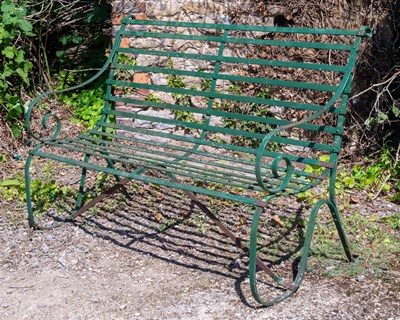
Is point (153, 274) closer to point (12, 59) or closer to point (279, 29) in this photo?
point (279, 29)

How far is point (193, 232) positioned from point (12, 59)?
240 cm

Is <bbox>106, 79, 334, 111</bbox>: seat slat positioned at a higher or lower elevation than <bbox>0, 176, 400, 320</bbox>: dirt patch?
higher

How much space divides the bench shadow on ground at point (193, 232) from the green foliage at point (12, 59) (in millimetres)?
1357

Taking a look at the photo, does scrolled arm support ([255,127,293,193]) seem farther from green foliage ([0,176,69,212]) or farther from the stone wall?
the stone wall

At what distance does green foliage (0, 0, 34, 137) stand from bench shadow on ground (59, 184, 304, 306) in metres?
1.36

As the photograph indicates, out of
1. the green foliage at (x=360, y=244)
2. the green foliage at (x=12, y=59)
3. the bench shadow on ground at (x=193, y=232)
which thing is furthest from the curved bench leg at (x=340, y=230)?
the green foliage at (x=12, y=59)

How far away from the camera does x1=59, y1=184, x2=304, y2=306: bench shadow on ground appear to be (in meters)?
3.80

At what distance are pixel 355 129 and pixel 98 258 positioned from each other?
2390 mm

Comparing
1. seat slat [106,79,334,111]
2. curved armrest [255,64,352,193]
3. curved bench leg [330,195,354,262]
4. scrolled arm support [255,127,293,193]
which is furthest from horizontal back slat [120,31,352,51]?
curved bench leg [330,195,354,262]

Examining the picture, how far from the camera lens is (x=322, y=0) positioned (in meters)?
5.32

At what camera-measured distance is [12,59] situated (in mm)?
5605

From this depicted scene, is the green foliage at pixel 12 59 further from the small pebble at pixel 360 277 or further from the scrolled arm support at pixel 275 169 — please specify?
the small pebble at pixel 360 277

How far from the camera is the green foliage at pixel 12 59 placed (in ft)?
17.7

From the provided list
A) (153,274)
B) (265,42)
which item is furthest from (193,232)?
(265,42)
